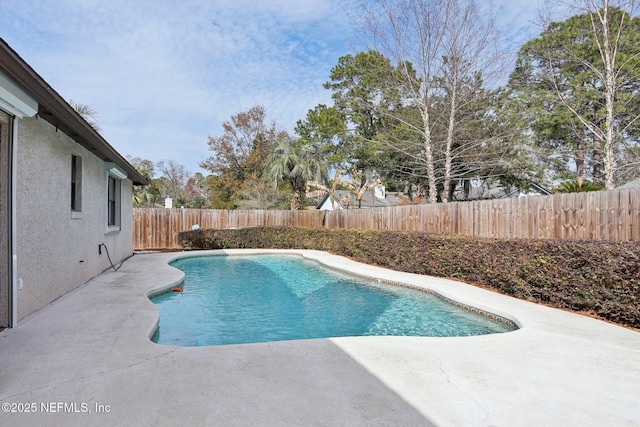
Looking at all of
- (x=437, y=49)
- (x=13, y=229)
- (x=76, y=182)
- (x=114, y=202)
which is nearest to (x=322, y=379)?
(x=13, y=229)

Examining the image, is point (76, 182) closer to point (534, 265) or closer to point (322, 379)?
point (322, 379)

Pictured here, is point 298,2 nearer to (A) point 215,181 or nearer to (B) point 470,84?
(B) point 470,84

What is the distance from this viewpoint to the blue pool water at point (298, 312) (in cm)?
516

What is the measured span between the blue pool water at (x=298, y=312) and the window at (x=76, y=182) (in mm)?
2323

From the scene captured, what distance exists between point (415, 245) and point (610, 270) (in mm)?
4535

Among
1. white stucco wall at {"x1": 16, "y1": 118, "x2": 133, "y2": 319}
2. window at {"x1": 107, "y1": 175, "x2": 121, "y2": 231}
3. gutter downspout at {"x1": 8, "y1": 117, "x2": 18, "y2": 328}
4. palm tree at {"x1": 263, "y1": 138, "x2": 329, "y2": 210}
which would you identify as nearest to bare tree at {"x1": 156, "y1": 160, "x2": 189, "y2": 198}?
palm tree at {"x1": 263, "y1": 138, "x2": 329, "y2": 210}

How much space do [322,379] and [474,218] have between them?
7.91 m

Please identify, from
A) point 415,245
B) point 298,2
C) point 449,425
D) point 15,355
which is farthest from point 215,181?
point 449,425

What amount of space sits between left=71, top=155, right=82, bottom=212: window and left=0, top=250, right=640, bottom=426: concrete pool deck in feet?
9.44

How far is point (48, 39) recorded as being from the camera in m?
10.3

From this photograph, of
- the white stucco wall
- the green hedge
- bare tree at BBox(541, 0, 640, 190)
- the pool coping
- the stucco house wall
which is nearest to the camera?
the stucco house wall

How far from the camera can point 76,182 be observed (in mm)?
6848

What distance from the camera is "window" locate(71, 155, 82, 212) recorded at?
6.74 meters

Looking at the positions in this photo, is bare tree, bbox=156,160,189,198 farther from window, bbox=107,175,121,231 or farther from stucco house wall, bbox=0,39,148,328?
stucco house wall, bbox=0,39,148,328
